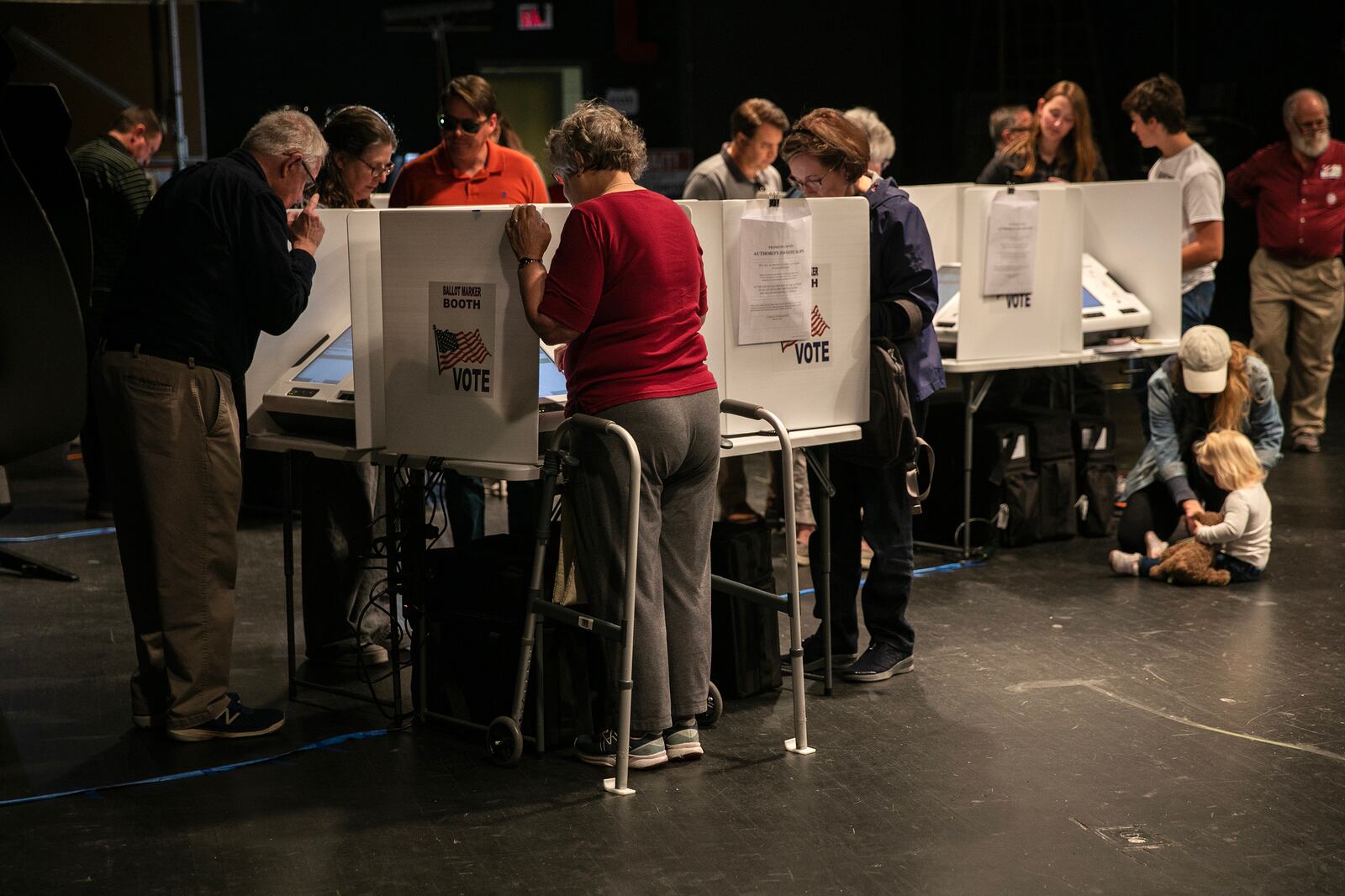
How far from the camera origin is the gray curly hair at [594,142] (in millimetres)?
3283

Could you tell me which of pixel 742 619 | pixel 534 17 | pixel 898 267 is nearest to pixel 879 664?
pixel 742 619

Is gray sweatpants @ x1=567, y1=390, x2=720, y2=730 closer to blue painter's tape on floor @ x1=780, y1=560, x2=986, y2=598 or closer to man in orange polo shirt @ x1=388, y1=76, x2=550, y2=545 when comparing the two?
man in orange polo shirt @ x1=388, y1=76, x2=550, y2=545

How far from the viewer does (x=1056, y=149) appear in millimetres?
6461

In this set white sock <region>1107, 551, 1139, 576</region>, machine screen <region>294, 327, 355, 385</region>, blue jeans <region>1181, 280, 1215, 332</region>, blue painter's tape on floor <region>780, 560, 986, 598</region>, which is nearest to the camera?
machine screen <region>294, 327, 355, 385</region>

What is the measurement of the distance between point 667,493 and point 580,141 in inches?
31.9

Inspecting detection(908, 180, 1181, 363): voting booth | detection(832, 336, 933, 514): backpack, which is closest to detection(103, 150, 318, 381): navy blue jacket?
detection(832, 336, 933, 514): backpack

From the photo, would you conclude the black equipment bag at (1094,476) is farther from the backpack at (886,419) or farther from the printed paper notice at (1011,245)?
the backpack at (886,419)

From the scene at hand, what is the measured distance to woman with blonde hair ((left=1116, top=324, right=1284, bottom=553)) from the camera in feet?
16.9

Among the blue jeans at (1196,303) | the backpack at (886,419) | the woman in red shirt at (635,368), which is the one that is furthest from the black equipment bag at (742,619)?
the blue jeans at (1196,303)

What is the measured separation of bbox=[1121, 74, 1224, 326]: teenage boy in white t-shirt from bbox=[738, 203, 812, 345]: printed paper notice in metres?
2.97

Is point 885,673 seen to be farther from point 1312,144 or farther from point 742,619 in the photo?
point 1312,144

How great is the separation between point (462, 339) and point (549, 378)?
348 millimetres

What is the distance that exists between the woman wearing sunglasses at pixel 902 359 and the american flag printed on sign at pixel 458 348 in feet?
3.25

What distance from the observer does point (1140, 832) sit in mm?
3109
